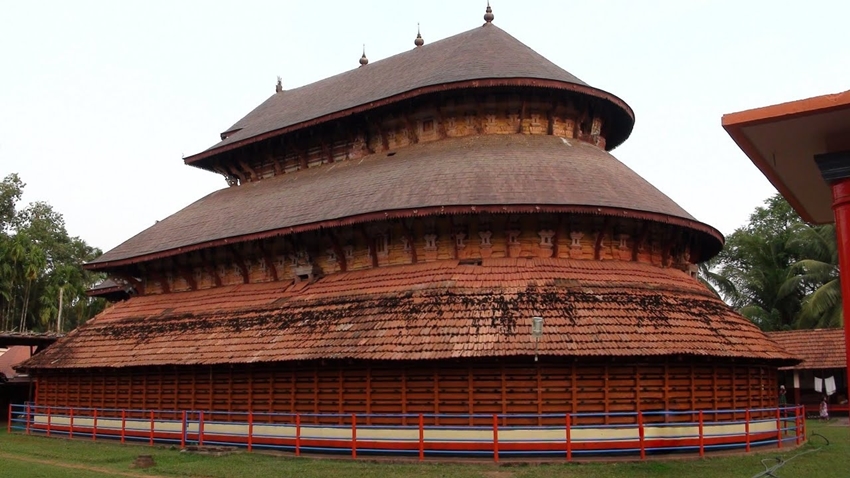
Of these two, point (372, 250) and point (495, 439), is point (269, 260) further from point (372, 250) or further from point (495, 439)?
point (495, 439)

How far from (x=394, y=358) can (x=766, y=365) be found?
9.01 meters

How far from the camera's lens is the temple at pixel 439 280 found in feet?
50.2

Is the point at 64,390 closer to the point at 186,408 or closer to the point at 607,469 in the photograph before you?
the point at 186,408

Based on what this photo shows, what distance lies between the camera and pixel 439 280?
16.9 m

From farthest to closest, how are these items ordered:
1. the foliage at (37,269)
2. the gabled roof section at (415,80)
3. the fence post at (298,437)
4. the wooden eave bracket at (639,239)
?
1. the foliage at (37,269)
2. the gabled roof section at (415,80)
3. the wooden eave bracket at (639,239)
4. the fence post at (298,437)

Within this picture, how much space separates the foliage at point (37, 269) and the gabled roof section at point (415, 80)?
3433 centimetres

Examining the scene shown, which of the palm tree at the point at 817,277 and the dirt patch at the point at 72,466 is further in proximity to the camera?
the palm tree at the point at 817,277

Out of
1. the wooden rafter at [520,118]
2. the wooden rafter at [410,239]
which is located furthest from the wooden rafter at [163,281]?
the wooden rafter at [520,118]

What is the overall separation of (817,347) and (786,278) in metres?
15.7

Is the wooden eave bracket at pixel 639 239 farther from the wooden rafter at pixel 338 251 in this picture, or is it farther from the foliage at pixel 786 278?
the foliage at pixel 786 278

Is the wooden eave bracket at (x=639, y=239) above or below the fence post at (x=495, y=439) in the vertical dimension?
above

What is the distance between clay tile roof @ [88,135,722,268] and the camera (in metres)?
17.4

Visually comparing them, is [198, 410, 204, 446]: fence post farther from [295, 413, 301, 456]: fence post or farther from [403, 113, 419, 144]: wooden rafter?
[403, 113, 419, 144]: wooden rafter

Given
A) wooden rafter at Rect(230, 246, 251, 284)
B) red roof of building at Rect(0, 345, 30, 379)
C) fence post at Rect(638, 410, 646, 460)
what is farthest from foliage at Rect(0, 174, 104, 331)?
fence post at Rect(638, 410, 646, 460)
